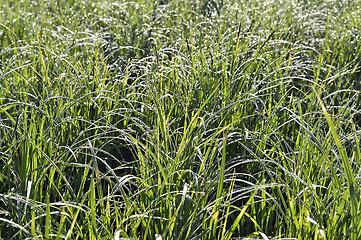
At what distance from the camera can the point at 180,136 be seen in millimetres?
1608

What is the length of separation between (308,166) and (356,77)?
3.57 ft

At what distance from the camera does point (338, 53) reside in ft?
8.08

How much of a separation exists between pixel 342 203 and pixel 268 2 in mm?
2186

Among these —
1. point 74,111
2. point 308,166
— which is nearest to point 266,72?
point 308,166

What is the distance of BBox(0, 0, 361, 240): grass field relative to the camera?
1.19 metres

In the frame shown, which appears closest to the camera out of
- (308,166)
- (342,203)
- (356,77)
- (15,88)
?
(342,203)

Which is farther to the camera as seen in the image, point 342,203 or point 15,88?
point 15,88

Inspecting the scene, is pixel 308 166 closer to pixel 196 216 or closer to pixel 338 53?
pixel 196 216

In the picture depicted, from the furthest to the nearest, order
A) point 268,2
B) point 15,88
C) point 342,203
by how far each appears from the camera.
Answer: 1. point 268,2
2. point 15,88
3. point 342,203

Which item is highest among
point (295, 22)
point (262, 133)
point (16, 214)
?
point (295, 22)

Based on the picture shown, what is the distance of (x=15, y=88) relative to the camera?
1.97 meters

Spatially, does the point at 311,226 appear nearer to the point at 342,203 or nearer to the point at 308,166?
the point at 342,203

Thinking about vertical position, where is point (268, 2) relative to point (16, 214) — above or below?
above

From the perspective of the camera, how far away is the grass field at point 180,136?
1.19m
